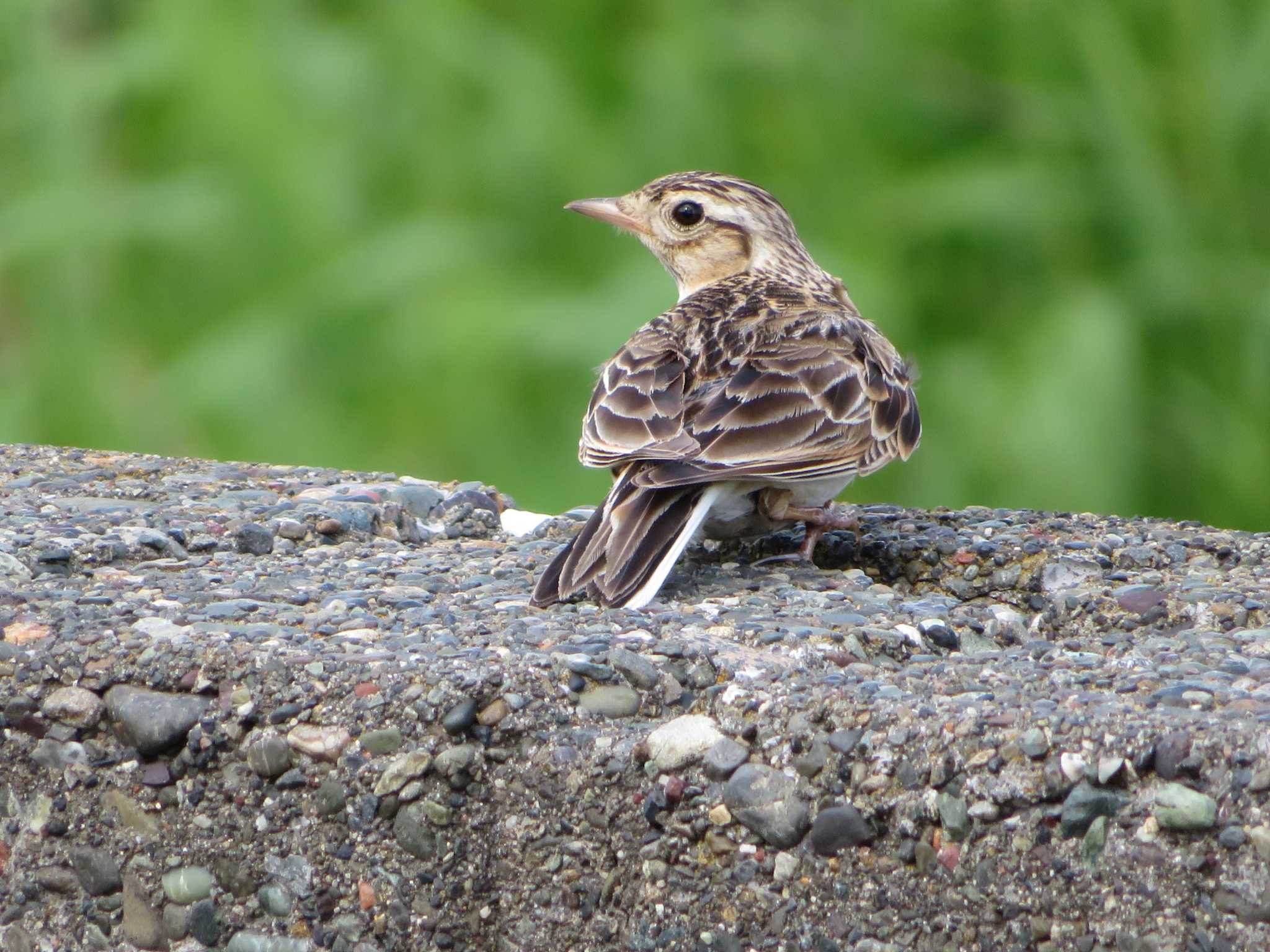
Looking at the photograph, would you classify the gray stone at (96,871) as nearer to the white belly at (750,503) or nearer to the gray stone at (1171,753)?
the gray stone at (1171,753)

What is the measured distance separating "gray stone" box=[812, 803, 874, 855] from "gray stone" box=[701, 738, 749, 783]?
118 millimetres

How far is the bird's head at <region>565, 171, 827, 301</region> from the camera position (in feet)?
14.6

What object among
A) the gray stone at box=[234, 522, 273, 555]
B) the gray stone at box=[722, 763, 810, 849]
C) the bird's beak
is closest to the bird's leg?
the gray stone at box=[234, 522, 273, 555]

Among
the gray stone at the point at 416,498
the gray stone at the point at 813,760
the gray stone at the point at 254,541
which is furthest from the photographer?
the gray stone at the point at 416,498

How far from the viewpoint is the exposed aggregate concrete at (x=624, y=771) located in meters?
1.91

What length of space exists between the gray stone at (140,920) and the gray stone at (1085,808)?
39.3 inches

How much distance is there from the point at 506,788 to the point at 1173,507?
326cm

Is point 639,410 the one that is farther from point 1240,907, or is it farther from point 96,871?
point 1240,907

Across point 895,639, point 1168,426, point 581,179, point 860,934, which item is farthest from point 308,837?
point 1168,426

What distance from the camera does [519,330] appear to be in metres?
4.50

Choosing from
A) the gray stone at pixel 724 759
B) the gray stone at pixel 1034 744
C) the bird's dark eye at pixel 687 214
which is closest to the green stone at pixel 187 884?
the gray stone at pixel 724 759

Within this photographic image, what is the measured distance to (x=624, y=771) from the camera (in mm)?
2076

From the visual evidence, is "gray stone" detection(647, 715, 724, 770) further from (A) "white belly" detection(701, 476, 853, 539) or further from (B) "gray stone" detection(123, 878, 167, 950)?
(A) "white belly" detection(701, 476, 853, 539)

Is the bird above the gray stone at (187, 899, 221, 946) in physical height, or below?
above
